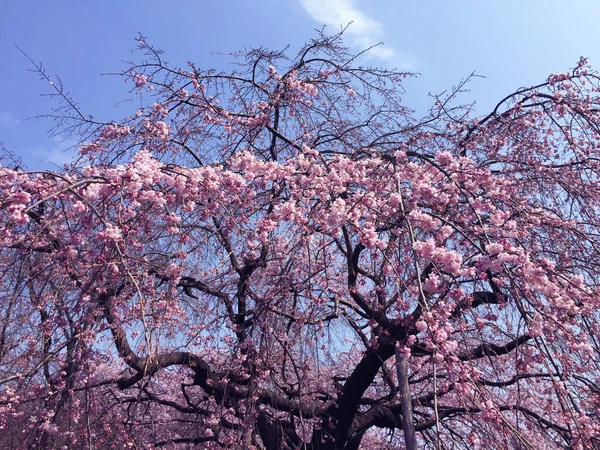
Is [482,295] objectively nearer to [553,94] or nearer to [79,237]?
[553,94]

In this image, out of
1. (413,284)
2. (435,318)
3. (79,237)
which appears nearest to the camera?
(435,318)

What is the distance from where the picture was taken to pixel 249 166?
4.38 metres

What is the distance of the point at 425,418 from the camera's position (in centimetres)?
551

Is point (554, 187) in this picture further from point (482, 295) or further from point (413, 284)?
point (413, 284)

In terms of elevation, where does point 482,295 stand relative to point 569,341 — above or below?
above

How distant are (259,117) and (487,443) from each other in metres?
3.82

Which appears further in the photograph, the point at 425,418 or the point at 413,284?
the point at 425,418

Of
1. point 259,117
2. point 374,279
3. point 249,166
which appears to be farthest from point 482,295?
point 259,117

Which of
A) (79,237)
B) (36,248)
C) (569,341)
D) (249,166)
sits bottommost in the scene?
(569,341)

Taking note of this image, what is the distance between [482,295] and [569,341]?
4.84 ft

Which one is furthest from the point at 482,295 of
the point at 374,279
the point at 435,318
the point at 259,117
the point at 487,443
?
the point at 259,117

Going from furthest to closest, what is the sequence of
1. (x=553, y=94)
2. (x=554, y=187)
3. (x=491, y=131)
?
(x=491, y=131), (x=553, y=94), (x=554, y=187)

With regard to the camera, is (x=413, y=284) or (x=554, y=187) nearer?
(x=413, y=284)

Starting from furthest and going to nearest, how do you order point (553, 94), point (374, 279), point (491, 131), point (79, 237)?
point (491, 131), point (553, 94), point (374, 279), point (79, 237)
